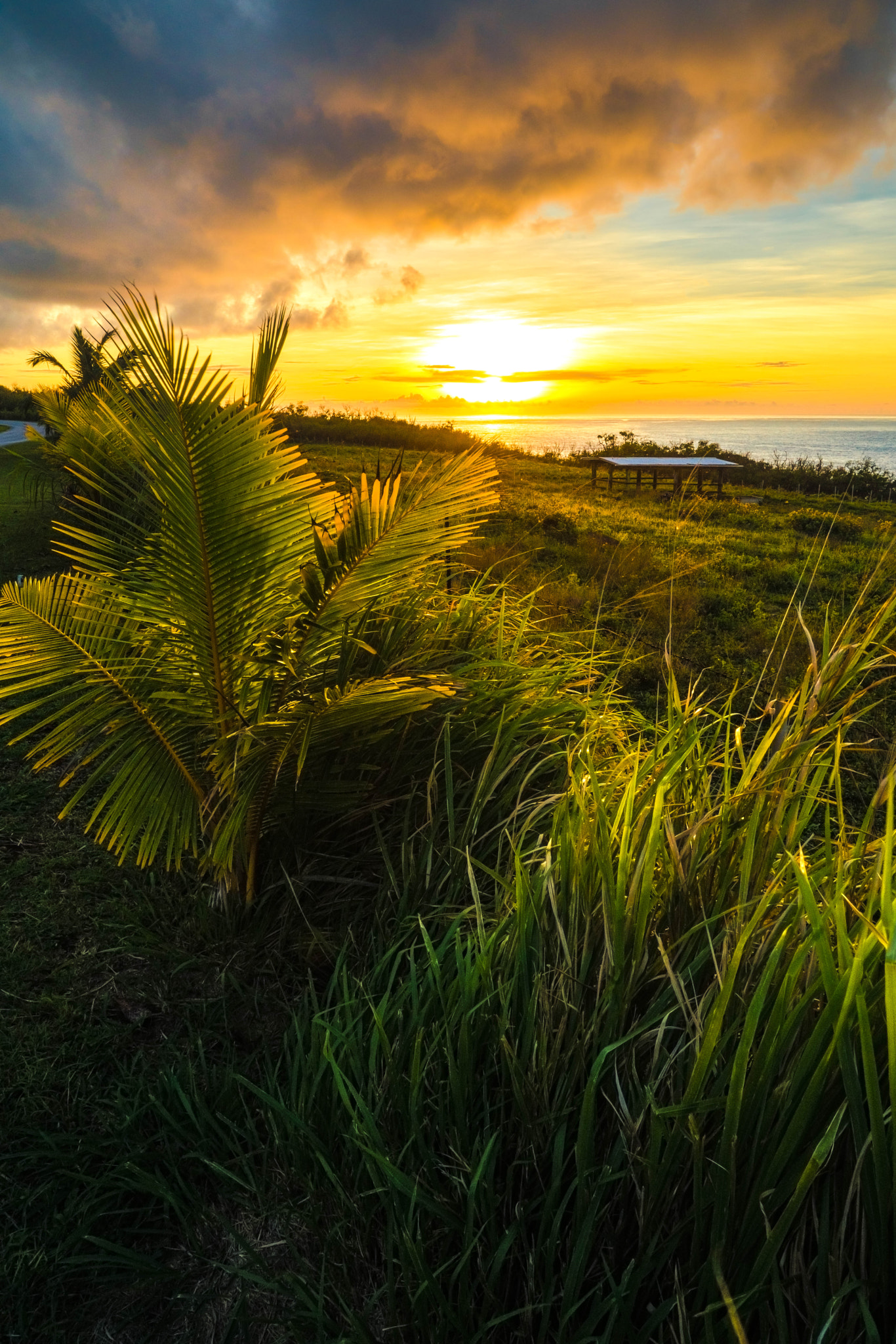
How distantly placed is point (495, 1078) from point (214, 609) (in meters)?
1.40

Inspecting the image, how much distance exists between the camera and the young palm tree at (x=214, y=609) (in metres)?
2.00

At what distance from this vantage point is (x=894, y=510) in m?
14.9

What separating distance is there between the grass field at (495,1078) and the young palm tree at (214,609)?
1.50 feet

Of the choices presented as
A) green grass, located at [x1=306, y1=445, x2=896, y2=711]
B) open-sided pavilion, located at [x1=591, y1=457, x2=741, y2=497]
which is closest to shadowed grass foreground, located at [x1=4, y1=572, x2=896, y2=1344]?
green grass, located at [x1=306, y1=445, x2=896, y2=711]

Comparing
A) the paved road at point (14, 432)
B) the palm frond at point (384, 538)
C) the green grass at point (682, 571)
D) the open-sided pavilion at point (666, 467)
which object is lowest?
the green grass at point (682, 571)

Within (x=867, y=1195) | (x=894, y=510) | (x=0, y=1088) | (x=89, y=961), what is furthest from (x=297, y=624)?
(x=894, y=510)

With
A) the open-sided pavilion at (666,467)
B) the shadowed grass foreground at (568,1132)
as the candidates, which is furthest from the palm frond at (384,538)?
the open-sided pavilion at (666,467)

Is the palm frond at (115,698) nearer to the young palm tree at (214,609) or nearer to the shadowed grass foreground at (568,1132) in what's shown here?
the young palm tree at (214,609)

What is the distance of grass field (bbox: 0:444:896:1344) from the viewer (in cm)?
125

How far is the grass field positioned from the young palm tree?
0.46m

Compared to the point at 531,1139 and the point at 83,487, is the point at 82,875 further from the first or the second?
the point at 83,487

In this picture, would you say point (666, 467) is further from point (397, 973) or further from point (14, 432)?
point (397, 973)

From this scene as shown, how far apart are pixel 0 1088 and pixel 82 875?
1034 mm

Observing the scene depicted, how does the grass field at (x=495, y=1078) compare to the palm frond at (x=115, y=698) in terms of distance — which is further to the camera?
the palm frond at (x=115, y=698)
